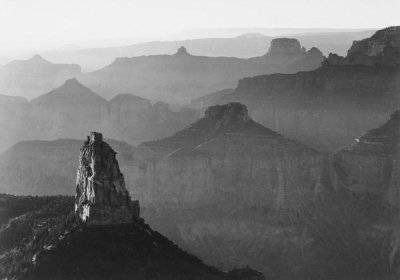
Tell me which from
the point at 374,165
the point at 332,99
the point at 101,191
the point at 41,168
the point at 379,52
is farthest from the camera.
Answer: the point at 379,52

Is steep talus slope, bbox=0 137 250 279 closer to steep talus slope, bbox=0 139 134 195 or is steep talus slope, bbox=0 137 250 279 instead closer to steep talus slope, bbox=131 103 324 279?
steep talus slope, bbox=131 103 324 279

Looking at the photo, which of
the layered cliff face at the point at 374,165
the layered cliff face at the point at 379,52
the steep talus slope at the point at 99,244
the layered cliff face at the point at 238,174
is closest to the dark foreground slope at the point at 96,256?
the steep talus slope at the point at 99,244

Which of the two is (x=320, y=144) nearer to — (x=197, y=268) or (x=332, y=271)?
(x=332, y=271)

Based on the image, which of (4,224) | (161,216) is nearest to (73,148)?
(161,216)

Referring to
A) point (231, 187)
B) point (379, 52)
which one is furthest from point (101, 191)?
point (379, 52)

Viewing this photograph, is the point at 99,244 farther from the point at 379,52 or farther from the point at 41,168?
the point at 379,52

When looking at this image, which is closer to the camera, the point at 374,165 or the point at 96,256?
the point at 96,256

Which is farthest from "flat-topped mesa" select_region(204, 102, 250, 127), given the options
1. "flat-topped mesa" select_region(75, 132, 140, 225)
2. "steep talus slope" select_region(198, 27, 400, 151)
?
"flat-topped mesa" select_region(75, 132, 140, 225)
